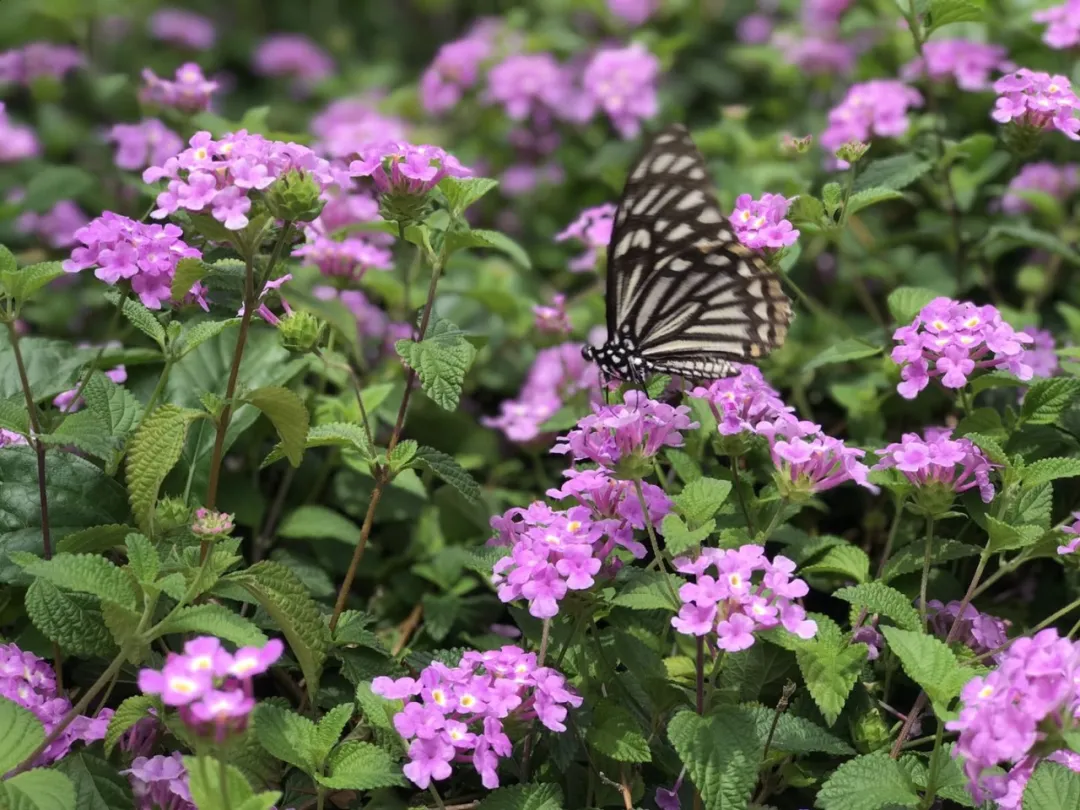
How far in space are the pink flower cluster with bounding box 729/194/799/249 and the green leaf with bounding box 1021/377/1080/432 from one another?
1.87ft

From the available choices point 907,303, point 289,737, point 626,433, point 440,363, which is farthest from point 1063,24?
point 289,737

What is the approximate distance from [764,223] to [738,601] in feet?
2.99

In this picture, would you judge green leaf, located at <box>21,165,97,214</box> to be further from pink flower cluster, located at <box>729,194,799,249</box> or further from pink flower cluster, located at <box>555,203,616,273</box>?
pink flower cluster, located at <box>729,194,799,249</box>

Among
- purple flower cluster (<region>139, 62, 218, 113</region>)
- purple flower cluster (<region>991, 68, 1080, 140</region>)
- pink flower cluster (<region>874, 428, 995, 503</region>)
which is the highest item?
purple flower cluster (<region>991, 68, 1080, 140</region>)

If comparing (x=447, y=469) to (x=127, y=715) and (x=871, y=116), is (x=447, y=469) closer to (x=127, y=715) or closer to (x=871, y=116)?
(x=127, y=715)

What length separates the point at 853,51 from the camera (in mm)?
4426

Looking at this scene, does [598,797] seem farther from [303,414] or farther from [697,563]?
[303,414]

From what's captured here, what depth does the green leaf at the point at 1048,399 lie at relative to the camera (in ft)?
7.75

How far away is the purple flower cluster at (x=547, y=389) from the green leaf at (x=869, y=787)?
3.90ft

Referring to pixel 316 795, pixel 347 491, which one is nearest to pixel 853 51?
pixel 347 491

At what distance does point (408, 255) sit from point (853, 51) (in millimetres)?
1939

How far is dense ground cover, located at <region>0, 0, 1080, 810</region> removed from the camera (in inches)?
73.5

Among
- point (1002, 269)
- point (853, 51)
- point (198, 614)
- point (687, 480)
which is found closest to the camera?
point (198, 614)

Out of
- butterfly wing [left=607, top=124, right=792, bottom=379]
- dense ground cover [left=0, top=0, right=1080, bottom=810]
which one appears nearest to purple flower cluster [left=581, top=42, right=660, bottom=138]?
dense ground cover [left=0, top=0, right=1080, bottom=810]
